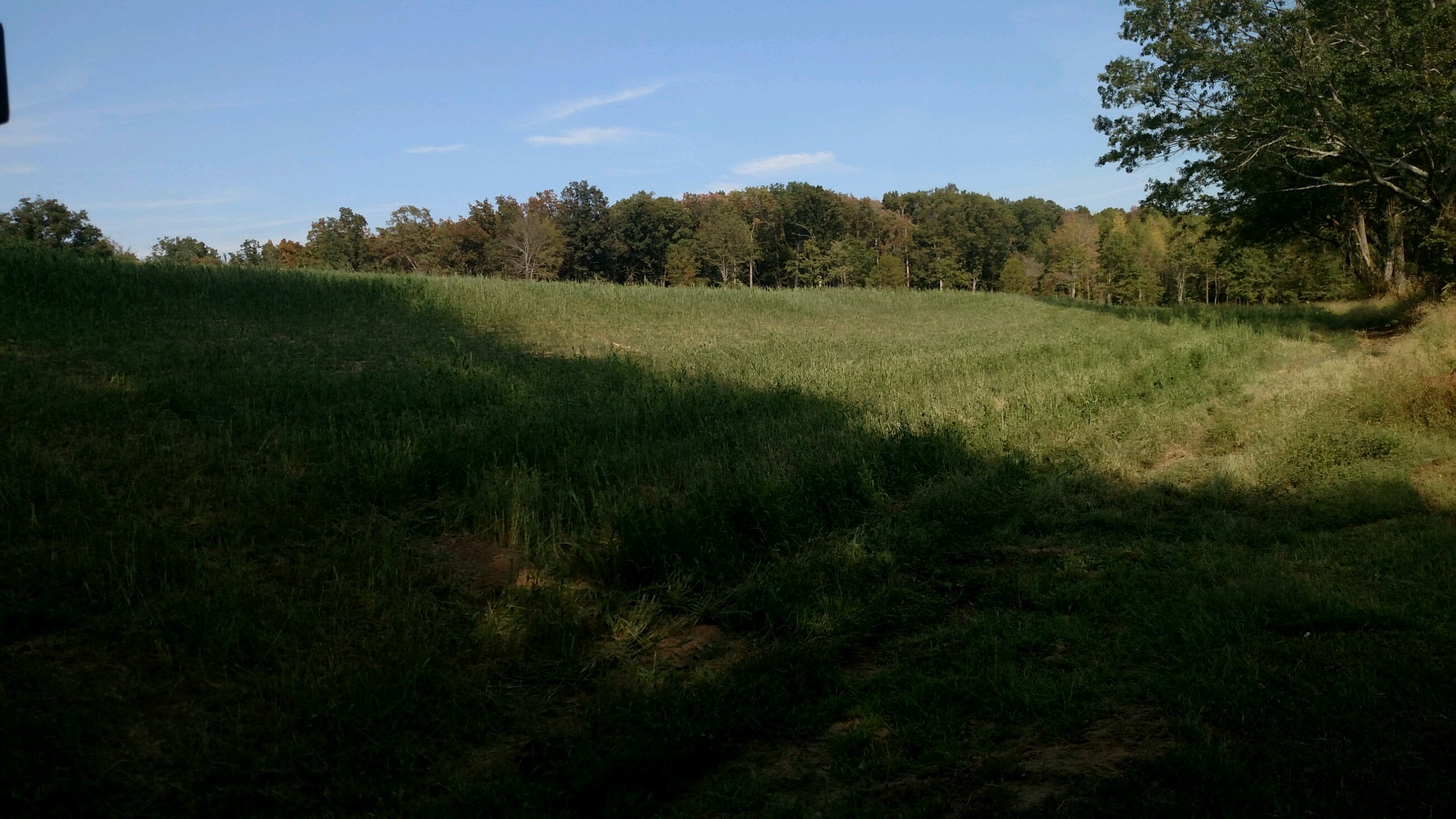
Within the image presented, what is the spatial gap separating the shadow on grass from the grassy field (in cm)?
1317

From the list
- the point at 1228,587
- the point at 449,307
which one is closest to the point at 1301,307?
the point at 449,307

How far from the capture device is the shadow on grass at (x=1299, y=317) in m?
23.9

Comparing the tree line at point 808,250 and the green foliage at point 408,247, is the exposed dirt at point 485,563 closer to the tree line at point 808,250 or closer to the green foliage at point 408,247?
the tree line at point 808,250

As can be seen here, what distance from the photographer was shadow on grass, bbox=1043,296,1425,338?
78.3ft

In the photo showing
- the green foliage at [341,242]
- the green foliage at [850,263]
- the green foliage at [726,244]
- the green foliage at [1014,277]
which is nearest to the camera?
the green foliage at [341,242]

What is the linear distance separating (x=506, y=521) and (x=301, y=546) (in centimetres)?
153

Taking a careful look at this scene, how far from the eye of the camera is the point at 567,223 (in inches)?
3039

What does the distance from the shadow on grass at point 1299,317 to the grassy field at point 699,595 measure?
43.2ft

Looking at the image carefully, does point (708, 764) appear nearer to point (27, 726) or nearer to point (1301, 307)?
point (27, 726)

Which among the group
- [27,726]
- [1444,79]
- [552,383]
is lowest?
[27,726]

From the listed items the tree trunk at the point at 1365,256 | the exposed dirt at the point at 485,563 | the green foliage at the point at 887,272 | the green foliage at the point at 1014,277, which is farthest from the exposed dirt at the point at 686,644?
the green foliage at the point at 1014,277

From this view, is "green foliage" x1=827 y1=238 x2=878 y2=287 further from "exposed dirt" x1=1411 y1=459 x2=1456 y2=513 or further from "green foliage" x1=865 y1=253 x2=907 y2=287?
"exposed dirt" x1=1411 y1=459 x2=1456 y2=513

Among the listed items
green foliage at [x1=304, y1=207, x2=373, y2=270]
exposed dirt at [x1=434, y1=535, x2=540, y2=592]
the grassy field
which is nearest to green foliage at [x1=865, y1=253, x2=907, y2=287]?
green foliage at [x1=304, y1=207, x2=373, y2=270]

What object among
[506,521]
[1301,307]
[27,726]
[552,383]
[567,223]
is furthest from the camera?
[567,223]
